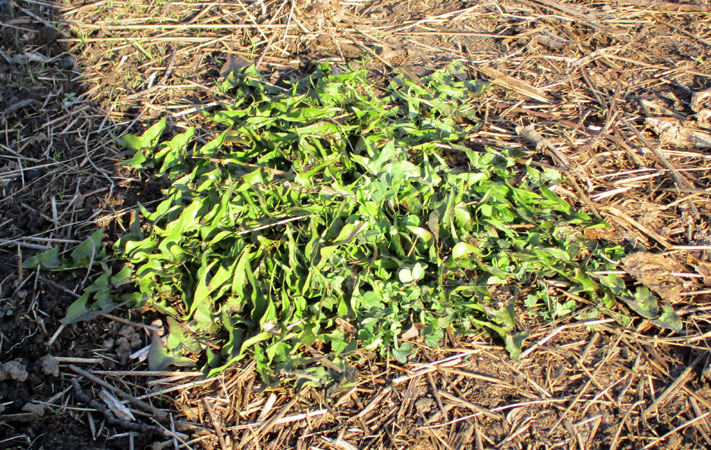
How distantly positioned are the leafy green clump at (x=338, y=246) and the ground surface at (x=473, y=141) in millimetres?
140

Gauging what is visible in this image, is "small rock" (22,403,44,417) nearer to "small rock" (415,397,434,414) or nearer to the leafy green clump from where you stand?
the leafy green clump

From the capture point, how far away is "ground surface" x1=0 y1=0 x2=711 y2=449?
1927 mm

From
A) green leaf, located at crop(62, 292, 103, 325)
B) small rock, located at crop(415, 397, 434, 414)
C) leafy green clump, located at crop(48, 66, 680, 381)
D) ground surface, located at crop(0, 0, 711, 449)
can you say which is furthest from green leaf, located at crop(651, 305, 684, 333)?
green leaf, located at crop(62, 292, 103, 325)

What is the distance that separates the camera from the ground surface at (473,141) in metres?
1.93

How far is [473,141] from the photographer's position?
2777 mm

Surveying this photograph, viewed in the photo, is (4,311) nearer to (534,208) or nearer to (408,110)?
(408,110)

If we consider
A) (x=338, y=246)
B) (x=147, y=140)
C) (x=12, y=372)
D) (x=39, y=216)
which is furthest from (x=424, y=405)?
(x=39, y=216)

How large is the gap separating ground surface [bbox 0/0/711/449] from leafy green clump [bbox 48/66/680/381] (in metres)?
0.14

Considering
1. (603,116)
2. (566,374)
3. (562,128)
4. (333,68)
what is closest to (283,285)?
(566,374)

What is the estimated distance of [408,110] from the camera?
9.21ft

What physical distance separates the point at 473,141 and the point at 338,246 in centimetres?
106

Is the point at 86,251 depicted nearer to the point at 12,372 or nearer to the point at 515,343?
the point at 12,372

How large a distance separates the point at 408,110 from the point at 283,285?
1.23 meters

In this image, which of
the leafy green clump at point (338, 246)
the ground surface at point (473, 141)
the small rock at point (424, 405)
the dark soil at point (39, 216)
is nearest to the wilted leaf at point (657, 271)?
the ground surface at point (473, 141)
